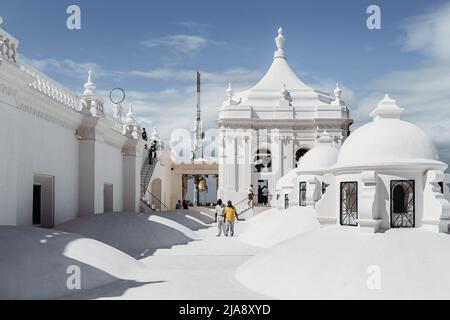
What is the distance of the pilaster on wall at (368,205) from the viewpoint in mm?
10039

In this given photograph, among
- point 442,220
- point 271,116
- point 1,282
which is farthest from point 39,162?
point 271,116

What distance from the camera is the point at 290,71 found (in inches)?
1662

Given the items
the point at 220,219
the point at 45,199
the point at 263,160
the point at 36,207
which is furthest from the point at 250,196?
the point at 36,207

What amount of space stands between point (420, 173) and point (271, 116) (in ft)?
91.7

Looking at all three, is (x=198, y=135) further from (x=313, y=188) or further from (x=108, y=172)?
(x=313, y=188)

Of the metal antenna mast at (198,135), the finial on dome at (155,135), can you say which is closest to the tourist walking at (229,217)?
the finial on dome at (155,135)

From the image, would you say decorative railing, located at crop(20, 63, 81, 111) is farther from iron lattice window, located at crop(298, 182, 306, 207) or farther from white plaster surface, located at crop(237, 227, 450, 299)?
iron lattice window, located at crop(298, 182, 306, 207)

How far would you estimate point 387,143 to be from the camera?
34.8 ft

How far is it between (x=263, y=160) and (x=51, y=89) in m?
24.2

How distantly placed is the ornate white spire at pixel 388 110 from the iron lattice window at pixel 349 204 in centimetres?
181

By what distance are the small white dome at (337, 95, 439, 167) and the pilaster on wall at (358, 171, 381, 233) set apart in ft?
1.18

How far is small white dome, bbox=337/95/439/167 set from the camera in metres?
10.5

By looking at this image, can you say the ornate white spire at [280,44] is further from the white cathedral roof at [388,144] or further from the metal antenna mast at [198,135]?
the white cathedral roof at [388,144]

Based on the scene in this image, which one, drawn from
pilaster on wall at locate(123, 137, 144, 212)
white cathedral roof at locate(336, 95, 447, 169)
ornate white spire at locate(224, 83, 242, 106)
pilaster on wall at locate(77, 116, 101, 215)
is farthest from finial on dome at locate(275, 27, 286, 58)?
white cathedral roof at locate(336, 95, 447, 169)
